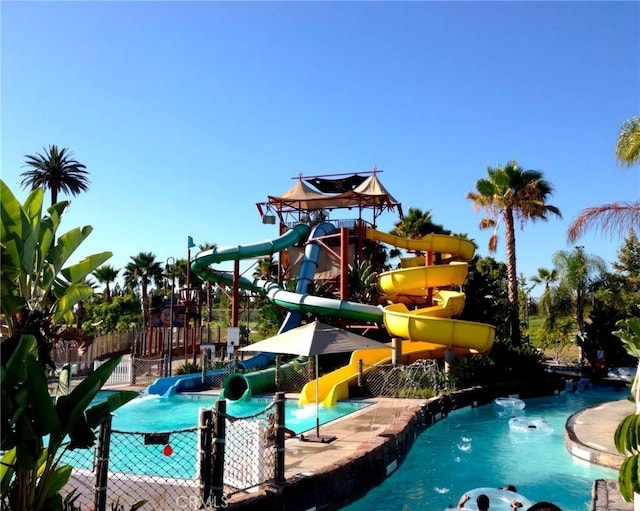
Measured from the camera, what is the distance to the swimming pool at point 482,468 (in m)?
8.15

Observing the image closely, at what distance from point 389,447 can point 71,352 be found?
19581mm

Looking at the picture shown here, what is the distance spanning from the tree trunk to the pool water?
34.8 ft

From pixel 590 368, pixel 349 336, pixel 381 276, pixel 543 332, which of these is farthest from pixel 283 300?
pixel 543 332

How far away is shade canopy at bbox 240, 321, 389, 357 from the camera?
9.76m

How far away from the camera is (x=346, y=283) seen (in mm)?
22484

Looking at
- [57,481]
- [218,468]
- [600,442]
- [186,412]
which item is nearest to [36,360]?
[57,481]

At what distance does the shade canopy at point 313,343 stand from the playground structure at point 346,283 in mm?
4930

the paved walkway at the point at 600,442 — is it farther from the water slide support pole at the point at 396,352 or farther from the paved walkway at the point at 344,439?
the water slide support pole at the point at 396,352

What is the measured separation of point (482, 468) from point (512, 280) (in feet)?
49.9

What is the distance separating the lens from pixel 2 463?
12.8 feet

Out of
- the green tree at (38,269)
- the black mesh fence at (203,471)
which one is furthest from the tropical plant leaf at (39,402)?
the black mesh fence at (203,471)

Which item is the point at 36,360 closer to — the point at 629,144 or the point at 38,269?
the point at 38,269

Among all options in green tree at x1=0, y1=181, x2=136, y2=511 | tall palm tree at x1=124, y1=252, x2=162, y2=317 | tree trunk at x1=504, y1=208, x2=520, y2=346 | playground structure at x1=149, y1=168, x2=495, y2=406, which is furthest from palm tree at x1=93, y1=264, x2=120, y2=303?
green tree at x1=0, y1=181, x2=136, y2=511

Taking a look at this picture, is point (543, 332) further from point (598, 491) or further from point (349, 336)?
point (598, 491)
